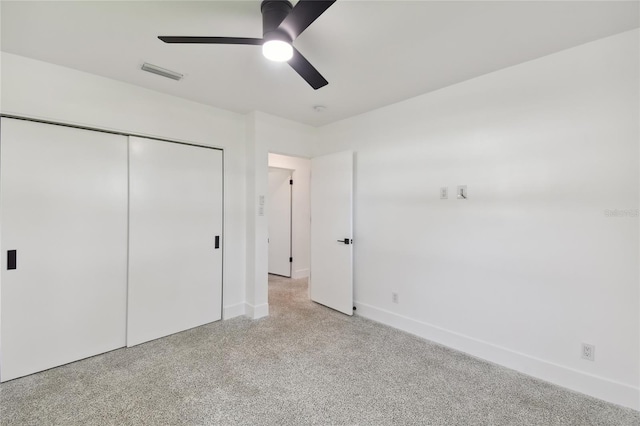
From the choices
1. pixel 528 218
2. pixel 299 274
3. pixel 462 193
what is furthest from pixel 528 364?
pixel 299 274

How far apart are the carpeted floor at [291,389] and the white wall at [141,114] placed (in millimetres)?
1109

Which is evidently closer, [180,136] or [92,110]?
[92,110]

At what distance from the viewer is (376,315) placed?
11.2ft

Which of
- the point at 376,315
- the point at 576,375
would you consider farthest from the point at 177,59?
the point at 576,375

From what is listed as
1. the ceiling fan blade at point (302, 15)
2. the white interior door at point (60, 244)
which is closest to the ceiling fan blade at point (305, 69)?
the ceiling fan blade at point (302, 15)

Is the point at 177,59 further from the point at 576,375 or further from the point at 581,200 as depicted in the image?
the point at 576,375

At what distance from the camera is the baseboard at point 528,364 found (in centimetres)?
195

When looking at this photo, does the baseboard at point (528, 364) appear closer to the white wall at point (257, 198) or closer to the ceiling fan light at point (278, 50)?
the white wall at point (257, 198)

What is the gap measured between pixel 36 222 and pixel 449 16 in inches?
137

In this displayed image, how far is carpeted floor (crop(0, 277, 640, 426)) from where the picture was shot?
1.82 metres

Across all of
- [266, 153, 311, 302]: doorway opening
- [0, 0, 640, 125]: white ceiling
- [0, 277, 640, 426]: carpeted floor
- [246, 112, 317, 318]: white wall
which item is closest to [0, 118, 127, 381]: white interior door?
[0, 277, 640, 426]: carpeted floor

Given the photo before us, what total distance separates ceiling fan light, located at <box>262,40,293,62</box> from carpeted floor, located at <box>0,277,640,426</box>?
231 centimetres

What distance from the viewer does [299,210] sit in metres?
5.41

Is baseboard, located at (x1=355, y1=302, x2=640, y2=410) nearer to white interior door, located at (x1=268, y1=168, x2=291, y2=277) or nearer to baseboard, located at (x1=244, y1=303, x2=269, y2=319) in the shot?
baseboard, located at (x1=244, y1=303, x2=269, y2=319)
